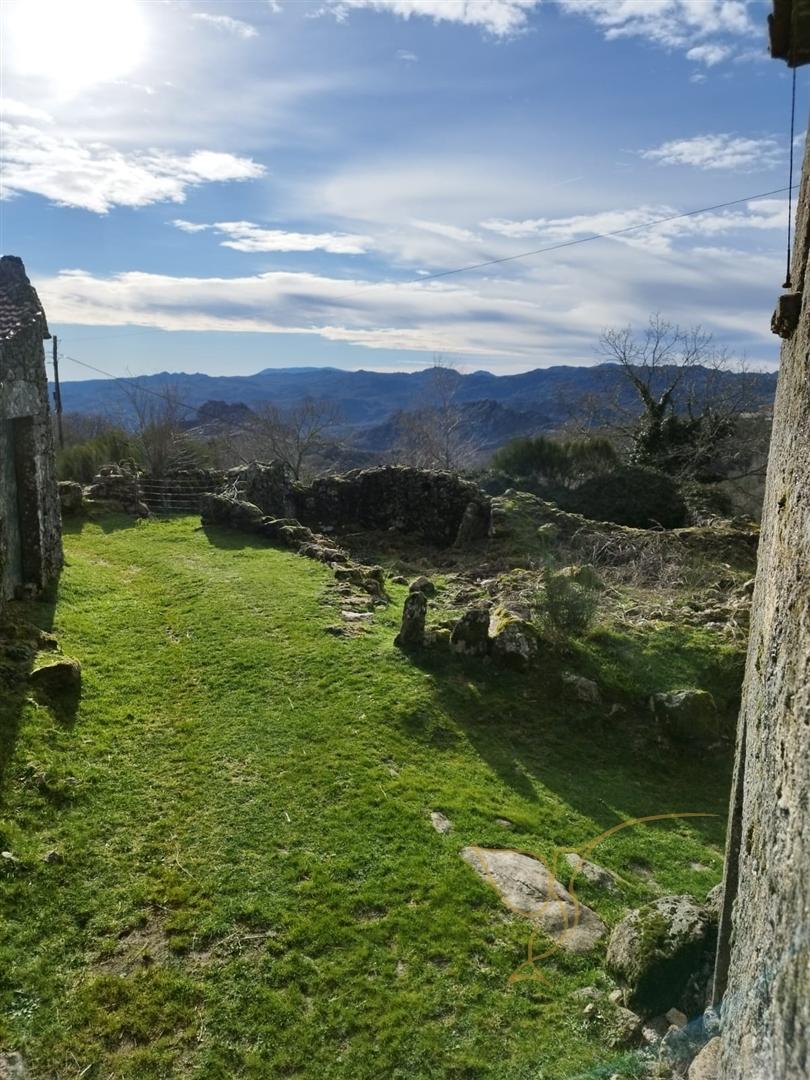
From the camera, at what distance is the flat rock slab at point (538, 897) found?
237 inches

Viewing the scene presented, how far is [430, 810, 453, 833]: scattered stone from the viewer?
717 centimetres

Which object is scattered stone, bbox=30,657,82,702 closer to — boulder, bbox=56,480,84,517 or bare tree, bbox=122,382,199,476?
boulder, bbox=56,480,84,517

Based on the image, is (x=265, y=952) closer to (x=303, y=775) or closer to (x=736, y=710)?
(x=303, y=775)

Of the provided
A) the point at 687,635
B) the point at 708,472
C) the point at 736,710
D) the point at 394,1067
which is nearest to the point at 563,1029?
the point at 394,1067

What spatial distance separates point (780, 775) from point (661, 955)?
3.06m

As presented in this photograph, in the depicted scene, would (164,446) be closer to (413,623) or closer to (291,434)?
(291,434)

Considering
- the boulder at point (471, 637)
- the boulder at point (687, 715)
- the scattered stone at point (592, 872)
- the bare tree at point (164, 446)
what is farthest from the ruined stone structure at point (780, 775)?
the bare tree at point (164, 446)

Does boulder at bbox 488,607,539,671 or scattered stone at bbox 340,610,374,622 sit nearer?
boulder at bbox 488,607,539,671

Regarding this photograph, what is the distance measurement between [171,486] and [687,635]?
1798 centimetres

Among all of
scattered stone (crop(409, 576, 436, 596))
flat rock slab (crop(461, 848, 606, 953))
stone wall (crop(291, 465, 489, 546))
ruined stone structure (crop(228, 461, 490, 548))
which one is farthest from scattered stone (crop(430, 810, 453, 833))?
ruined stone structure (crop(228, 461, 490, 548))

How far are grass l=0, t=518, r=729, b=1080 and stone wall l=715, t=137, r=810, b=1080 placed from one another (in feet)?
6.00

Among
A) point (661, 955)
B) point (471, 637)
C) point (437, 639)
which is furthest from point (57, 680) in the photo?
point (661, 955)

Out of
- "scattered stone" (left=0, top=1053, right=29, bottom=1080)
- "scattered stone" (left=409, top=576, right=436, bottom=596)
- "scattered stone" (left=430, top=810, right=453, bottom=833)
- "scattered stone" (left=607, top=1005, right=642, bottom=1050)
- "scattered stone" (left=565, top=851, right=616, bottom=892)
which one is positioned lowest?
"scattered stone" (left=565, top=851, right=616, bottom=892)

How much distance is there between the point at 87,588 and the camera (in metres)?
13.0
